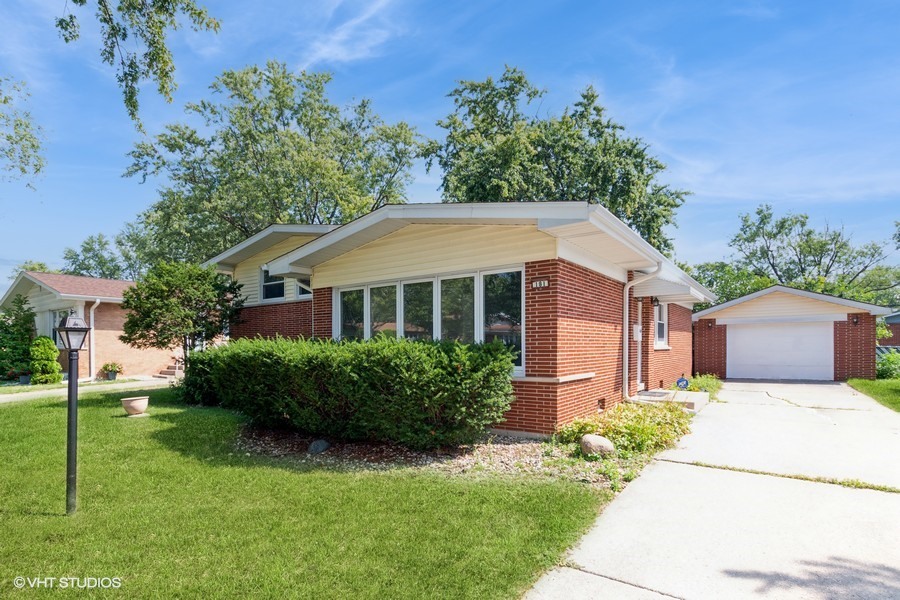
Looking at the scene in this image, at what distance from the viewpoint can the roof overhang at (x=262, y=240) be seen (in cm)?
1168

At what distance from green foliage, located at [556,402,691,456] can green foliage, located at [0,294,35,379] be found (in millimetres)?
18432

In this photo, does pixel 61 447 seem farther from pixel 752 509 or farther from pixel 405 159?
pixel 405 159

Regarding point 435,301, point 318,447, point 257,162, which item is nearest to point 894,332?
point 435,301

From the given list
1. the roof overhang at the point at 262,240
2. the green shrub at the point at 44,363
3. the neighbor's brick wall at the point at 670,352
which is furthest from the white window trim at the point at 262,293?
the neighbor's brick wall at the point at 670,352

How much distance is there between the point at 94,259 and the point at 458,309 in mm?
52919

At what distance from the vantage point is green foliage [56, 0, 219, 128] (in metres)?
6.35

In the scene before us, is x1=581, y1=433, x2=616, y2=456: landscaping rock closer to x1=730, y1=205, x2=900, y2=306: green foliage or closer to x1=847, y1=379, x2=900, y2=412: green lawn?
x1=847, y1=379, x2=900, y2=412: green lawn

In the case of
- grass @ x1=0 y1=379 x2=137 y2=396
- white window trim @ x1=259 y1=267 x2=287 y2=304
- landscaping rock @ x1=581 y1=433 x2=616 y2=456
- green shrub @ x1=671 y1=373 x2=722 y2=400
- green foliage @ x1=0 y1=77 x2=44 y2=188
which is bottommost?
grass @ x1=0 y1=379 x2=137 y2=396

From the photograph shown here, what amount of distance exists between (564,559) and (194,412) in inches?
300

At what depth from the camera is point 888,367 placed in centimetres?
1571

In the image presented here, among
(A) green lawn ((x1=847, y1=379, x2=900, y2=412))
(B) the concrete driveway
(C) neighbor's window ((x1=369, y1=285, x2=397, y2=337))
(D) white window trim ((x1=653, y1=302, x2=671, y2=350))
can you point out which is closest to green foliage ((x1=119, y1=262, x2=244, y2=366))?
(C) neighbor's window ((x1=369, y1=285, x2=397, y2=337))

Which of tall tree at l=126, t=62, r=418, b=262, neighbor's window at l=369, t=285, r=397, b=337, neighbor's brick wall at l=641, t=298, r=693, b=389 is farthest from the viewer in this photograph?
tall tree at l=126, t=62, r=418, b=262

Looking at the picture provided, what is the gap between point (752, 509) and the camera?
4.12 metres

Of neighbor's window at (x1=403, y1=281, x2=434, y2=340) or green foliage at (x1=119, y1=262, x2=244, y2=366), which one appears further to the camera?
green foliage at (x1=119, y1=262, x2=244, y2=366)
